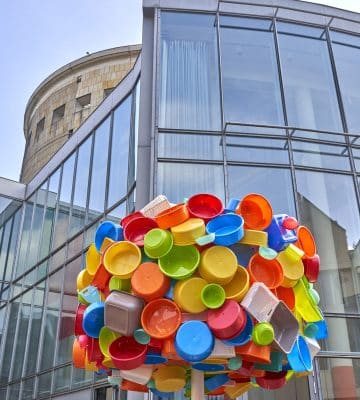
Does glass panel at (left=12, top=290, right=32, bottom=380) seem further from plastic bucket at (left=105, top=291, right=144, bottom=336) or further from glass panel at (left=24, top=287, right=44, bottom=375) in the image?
plastic bucket at (left=105, top=291, right=144, bottom=336)

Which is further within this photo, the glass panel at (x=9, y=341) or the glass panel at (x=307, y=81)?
the glass panel at (x=9, y=341)

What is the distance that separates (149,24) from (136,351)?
8588 millimetres

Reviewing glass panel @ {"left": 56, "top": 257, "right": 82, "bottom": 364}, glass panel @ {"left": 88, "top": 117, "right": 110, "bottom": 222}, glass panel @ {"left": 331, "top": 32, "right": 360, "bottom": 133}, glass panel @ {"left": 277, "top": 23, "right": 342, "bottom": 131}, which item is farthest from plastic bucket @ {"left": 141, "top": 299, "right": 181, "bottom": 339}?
glass panel @ {"left": 56, "top": 257, "right": 82, "bottom": 364}

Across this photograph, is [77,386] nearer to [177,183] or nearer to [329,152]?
[177,183]

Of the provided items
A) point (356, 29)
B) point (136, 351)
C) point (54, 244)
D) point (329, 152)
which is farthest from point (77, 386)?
point (356, 29)

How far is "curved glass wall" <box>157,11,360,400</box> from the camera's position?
895 centimetres

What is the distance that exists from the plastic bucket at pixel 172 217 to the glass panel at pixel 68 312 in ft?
27.6

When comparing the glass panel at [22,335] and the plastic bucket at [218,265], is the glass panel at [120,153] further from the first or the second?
the plastic bucket at [218,265]

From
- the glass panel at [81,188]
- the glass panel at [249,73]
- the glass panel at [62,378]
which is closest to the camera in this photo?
the glass panel at [249,73]

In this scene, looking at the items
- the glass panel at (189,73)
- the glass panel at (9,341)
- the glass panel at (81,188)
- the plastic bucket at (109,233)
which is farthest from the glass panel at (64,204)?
the plastic bucket at (109,233)

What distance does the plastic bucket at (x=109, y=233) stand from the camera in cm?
430

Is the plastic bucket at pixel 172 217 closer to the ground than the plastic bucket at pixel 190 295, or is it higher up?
higher up

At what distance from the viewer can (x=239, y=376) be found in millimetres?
4527

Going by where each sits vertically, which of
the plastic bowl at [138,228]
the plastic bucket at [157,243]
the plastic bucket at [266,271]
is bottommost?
the plastic bucket at [266,271]
